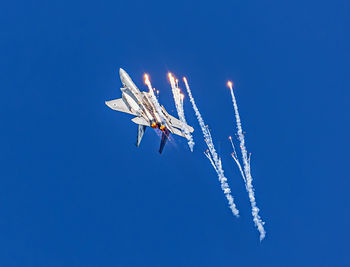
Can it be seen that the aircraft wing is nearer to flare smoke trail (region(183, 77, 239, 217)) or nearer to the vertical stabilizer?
the vertical stabilizer

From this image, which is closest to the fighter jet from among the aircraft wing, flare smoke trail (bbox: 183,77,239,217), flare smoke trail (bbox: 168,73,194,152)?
the aircraft wing

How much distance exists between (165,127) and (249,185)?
1690 centimetres

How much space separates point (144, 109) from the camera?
76.2 meters

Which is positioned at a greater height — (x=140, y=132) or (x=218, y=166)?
(x=140, y=132)

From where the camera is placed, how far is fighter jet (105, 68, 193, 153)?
248 ft

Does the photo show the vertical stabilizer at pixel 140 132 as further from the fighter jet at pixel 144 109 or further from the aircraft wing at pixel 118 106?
the aircraft wing at pixel 118 106

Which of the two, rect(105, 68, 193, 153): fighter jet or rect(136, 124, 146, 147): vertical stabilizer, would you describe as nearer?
rect(105, 68, 193, 153): fighter jet

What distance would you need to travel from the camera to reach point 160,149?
79312 millimetres

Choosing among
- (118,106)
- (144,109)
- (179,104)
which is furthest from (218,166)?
(118,106)

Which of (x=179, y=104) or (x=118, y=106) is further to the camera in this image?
(x=118, y=106)

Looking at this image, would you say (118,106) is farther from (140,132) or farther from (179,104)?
(179,104)

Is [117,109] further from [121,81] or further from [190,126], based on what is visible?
[190,126]

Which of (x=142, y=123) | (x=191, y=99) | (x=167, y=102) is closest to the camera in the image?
(x=142, y=123)

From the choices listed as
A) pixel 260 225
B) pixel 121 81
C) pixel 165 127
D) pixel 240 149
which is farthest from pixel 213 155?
pixel 121 81
